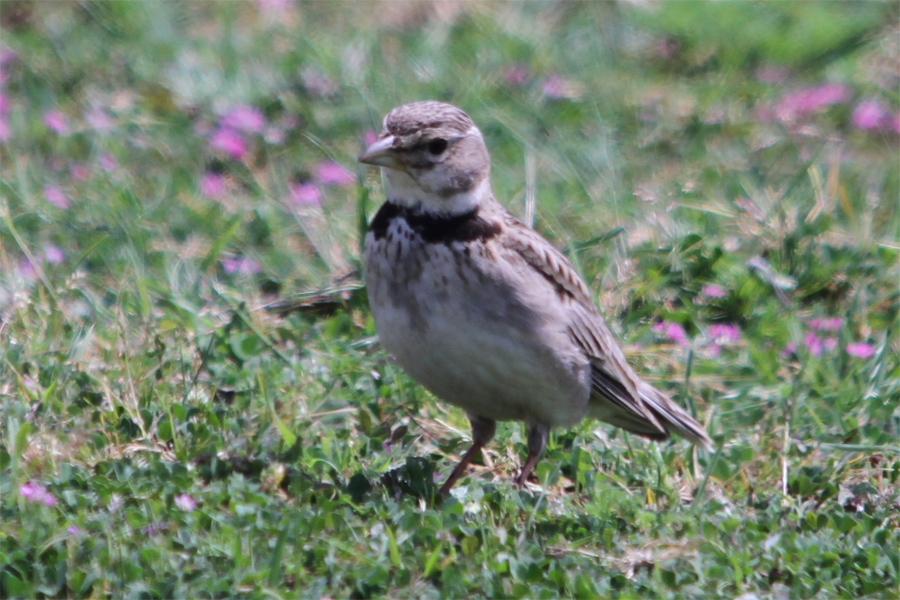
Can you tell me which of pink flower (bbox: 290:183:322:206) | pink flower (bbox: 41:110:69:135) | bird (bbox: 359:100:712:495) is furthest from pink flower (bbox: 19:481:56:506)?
pink flower (bbox: 41:110:69:135)

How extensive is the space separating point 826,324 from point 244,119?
367cm

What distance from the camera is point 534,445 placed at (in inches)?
195

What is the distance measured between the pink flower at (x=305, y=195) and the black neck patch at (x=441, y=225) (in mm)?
2277

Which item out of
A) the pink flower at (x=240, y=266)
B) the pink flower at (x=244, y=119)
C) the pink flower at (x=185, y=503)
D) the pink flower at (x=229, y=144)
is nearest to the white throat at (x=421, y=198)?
the pink flower at (x=185, y=503)

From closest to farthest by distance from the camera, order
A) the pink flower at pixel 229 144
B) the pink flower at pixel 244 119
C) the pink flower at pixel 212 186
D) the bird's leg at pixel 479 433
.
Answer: the bird's leg at pixel 479 433 < the pink flower at pixel 212 186 < the pink flower at pixel 229 144 < the pink flower at pixel 244 119

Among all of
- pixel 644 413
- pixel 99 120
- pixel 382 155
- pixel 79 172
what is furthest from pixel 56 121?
pixel 644 413

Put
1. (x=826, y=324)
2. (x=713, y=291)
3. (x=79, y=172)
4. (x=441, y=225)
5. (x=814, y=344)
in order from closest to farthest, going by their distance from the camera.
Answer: (x=441, y=225) → (x=814, y=344) → (x=826, y=324) → (x=713, y=291) → (x=79, y=172)

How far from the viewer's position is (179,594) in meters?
3.62

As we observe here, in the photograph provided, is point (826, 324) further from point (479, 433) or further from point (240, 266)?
point (240, 266)

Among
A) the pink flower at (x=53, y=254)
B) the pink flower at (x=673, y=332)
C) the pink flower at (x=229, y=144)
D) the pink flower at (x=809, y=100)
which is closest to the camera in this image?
the pink flower at (x=53, y=254)

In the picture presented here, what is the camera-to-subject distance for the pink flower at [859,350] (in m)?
5.96

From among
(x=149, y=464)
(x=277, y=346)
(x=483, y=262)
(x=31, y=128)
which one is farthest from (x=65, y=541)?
(x=31, y=128)

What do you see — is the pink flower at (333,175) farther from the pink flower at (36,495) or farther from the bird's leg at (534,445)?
the pink flower at (36,495)

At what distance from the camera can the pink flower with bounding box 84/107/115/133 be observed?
24.8 feet
